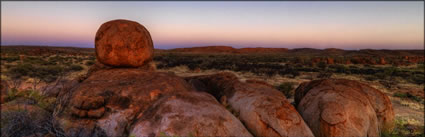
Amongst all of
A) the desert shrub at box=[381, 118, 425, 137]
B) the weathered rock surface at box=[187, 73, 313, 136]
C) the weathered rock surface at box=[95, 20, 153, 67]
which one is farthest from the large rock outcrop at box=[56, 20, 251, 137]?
the desert shrub at box=[381, 118, 425, 137]

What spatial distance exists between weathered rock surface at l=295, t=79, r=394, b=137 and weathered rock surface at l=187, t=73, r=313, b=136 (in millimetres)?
761

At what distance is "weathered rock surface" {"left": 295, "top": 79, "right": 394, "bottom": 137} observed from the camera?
175 inches

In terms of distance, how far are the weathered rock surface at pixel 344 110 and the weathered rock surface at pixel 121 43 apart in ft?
13.5

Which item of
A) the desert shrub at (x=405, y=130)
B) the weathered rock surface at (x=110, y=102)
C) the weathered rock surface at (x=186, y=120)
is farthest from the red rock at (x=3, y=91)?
the desert shrub at (x=405, y=130)

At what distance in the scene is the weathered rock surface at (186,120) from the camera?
10.4ft

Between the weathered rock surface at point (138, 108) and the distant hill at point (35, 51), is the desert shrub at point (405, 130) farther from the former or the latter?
the distant hill at point (35, 51)

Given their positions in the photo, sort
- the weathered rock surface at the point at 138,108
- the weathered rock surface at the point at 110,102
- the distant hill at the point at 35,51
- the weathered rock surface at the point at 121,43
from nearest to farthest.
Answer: the weathered rock surface at the point at 138,108 < the weathered rock surface at the point at 110,102 < the weathered rock surface at the point at 121,43 < the distant hill at the point at 35,51

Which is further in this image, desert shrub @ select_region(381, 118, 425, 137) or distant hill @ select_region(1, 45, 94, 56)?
distant hill @ select_region(1, 45, 94, 56)

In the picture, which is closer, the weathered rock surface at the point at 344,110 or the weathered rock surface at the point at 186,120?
the weathered rock surface at the point at 186,120

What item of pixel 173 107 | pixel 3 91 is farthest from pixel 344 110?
pixel 3 91

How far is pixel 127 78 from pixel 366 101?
209 inches

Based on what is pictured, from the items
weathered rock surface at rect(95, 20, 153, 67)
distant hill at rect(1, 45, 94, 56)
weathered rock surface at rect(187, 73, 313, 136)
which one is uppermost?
distant hill at rect(1, 45, 94, 56)

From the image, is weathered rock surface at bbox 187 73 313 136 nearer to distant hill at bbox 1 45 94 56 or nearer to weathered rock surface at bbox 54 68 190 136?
weathered rock surface at bbox 54 68 190 136

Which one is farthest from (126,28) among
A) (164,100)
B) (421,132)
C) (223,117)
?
(421,132)
